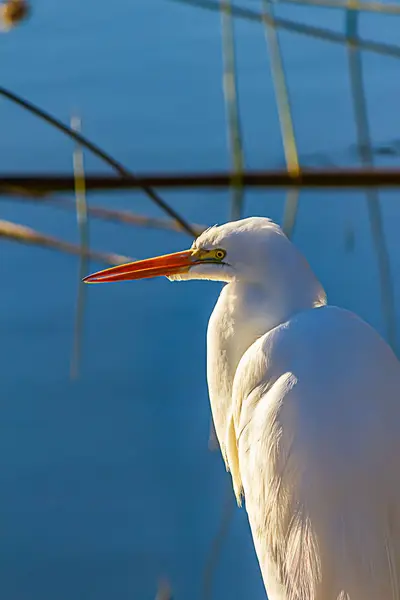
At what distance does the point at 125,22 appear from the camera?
3.32 m

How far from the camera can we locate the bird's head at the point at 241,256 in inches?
49.2

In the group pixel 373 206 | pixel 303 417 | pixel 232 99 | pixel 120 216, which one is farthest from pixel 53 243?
pixel 303 417

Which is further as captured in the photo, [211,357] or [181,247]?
[181,247]

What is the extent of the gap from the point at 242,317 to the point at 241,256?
3.6 inches

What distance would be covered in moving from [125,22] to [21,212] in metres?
0.99

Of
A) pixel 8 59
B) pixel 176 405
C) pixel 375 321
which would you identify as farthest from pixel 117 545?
pixel 8 59

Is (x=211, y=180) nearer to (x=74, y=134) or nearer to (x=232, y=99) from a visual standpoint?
(x=74, y=134)

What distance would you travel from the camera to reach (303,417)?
119 cm

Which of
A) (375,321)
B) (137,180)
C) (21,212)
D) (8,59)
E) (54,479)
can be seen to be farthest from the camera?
(8,59)

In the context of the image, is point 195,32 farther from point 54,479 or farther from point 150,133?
point 54,479

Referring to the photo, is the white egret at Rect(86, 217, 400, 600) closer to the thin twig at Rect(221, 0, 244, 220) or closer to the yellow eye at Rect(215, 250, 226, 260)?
the yellow eye at Rect(215, 250, 226, 260)

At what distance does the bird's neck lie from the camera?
1.28 meters

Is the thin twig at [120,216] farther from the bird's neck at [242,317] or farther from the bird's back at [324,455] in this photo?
the bird's back at [324,455]

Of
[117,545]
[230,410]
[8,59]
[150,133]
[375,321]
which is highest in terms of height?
[8,59]
